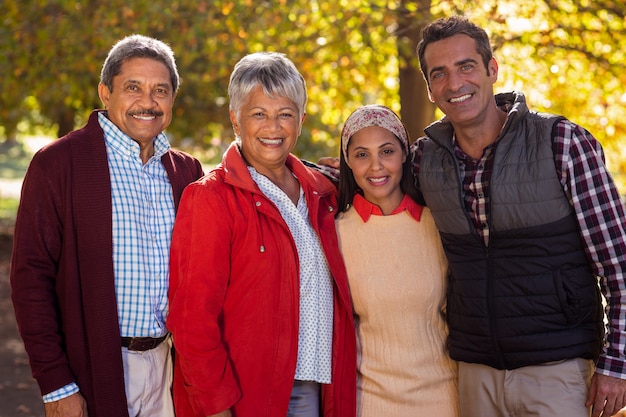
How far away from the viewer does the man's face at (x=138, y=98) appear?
362 cm

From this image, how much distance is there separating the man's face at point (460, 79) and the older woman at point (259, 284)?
726 millimetres

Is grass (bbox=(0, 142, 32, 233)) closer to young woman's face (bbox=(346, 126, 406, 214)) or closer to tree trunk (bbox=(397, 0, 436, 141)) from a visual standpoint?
tree trunk (bbox=(397, 0, 436, 141))

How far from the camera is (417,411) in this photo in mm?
3607

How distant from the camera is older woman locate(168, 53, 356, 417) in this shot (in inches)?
128

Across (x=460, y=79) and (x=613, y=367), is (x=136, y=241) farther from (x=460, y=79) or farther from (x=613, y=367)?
(x=613, y=367)

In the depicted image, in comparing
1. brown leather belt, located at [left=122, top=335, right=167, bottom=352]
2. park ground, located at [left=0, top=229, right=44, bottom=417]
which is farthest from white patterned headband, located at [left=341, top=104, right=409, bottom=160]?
park ground, located at [left=0, top=229, right=44, bottom=417]

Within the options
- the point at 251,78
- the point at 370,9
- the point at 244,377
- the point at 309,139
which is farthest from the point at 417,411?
the point at 309,139

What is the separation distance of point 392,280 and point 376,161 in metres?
0.61

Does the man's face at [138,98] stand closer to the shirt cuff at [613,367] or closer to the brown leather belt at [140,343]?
the brown leather belt at [140,343]

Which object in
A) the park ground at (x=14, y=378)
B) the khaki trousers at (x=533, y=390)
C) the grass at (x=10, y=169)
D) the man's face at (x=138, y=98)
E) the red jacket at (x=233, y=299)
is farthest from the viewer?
the grass at (x=10, y=169)

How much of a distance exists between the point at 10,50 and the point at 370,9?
16.2 feet

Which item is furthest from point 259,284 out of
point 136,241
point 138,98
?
point 138,98

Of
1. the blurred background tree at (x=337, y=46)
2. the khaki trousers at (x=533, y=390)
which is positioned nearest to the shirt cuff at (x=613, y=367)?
the khaki trousers at (x=533, y=390)

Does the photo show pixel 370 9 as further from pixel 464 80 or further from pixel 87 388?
pixel 87 388
